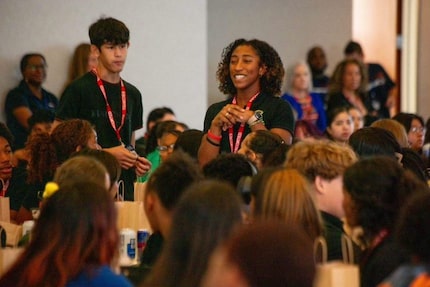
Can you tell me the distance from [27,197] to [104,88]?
933mm

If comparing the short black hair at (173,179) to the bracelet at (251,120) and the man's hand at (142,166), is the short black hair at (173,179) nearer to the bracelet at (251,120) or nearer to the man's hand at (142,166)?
the bracelet at (251,120)

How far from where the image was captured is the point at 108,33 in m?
7.25

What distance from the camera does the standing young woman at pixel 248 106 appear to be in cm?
668

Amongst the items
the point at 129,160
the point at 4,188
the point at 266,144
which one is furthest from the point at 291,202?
the point at 4,188

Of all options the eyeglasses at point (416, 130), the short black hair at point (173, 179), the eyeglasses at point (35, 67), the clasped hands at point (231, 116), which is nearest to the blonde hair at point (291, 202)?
the short black hair at point (173, 179)

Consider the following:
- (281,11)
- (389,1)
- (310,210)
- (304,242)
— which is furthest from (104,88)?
(389,1)

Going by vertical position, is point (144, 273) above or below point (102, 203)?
below

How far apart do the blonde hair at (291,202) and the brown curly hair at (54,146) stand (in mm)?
2613

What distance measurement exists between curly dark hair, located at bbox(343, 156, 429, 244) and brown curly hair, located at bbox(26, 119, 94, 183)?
266 cm

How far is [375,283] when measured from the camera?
13.0ft

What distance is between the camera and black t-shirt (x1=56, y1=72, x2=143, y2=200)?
720cm

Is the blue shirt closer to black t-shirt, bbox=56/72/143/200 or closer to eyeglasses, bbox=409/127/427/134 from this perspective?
black t-shirt, bbox=56/72/143/200

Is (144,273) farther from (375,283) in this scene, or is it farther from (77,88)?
(77,88)

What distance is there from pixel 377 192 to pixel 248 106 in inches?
103
